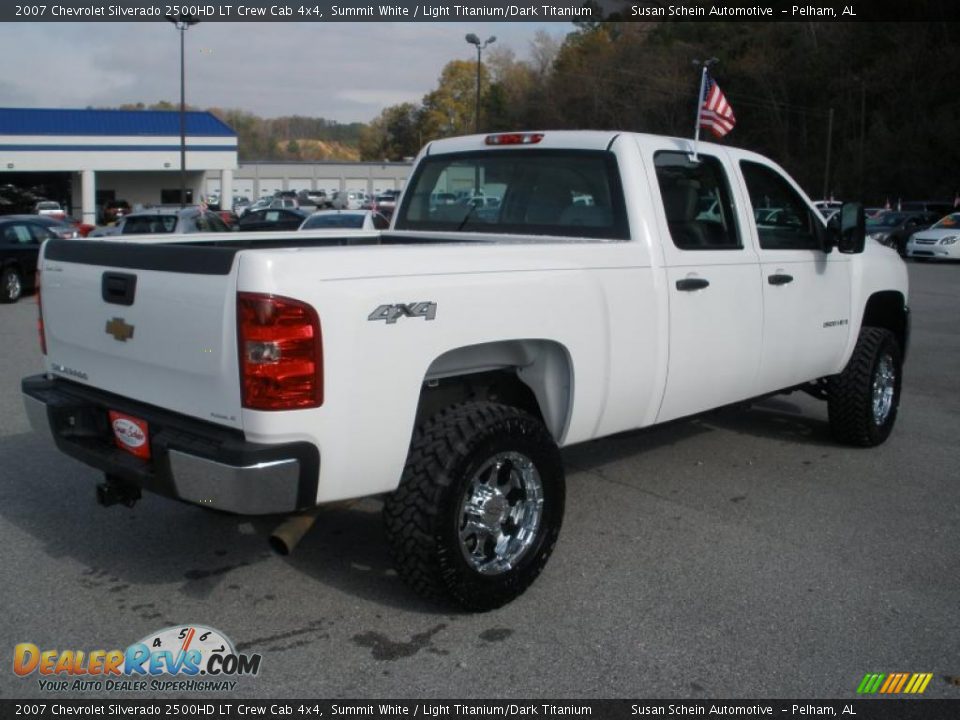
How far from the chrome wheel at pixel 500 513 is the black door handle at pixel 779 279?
217 cm

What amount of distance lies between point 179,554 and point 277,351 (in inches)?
74.2

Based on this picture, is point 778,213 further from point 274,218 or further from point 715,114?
point 274,218

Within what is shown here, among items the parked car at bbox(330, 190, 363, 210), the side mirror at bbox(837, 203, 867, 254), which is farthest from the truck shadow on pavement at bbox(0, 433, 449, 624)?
the parked car at bbox(330, 190, 363, 210)

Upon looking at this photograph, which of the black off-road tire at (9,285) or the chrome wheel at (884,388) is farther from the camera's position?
the black off-road tire at (9,285)

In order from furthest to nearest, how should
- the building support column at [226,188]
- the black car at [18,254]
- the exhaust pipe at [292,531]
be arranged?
the building support column at [226,188] → the black car at [18,254] → the exhaust pipe at [292,531]

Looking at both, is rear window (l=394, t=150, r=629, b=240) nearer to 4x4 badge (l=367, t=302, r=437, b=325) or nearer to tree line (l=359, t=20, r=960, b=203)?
4x4 badge (l=367, t=302, r=437, b=325)

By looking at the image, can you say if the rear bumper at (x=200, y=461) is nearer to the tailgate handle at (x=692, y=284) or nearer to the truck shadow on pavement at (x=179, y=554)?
the truck shadow on pavement at (x=179, y=554)

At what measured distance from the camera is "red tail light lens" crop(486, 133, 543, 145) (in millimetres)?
5465

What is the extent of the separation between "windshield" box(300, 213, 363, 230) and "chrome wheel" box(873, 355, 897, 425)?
15193mm

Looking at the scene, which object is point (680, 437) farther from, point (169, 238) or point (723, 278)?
point (169, 238)

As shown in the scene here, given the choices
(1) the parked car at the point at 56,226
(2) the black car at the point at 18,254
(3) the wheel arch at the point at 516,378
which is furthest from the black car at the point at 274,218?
(3) the wheel arch at the point at 516,378

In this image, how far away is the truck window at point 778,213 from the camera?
18.8ft

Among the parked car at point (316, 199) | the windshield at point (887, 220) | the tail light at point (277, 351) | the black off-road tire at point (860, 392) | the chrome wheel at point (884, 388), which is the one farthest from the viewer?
the parked car at point (316, 199)

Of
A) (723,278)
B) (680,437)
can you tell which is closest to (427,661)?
(723,278)
